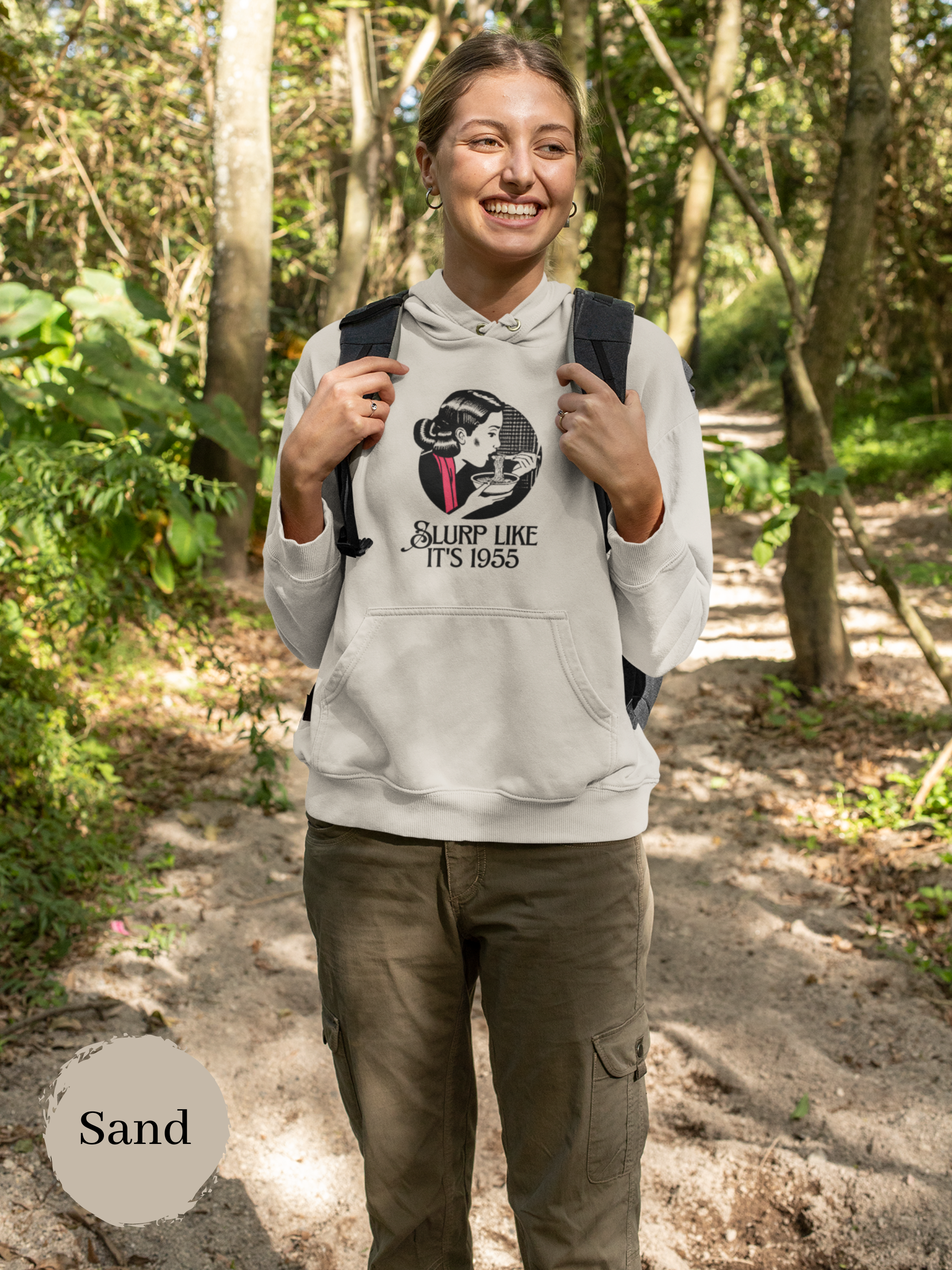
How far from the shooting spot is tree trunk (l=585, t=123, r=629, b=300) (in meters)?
10.2

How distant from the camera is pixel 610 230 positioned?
34.2ft

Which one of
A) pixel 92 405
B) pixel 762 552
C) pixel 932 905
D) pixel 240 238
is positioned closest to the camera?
pixel 932 905

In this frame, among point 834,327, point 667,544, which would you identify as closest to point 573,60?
point 834,327

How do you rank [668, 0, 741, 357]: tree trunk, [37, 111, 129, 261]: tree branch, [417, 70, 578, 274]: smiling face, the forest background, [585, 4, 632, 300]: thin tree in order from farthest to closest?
[585, 4, 632, 300]: thin tree
[37, 111, 129, 261]: tree branch
[668, 0, 741, 357]: tree trunk
the forest background
[417, 70, 578, 274]: smiling face

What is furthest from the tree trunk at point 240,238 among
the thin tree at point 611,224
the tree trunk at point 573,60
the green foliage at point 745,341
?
the green foliage at point 745,341

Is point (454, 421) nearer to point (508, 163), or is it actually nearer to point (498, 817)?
point (508, 163)

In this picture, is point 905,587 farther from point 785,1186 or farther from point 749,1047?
point 785,1186

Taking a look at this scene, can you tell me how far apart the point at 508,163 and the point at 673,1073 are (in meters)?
2.46

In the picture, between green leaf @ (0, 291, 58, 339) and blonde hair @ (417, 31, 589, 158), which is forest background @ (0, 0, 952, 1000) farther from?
blonde hair @ (417, 31, 589, 158)

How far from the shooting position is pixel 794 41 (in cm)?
953

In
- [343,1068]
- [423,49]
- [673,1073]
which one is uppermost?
[423,49]

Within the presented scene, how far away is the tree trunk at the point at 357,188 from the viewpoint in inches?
277

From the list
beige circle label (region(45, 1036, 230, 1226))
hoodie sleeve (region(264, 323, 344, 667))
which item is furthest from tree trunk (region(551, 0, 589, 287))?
beige circle label (region(45, 1036, 230, 1226))

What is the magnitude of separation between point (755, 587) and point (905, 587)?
1044mm
